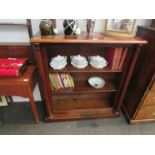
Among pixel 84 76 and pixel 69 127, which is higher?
pixel 84 76

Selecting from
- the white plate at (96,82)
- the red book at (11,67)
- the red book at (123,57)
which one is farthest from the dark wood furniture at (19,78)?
the red book at (123,57)

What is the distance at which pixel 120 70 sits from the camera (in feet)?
4.10

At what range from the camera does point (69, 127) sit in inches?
56.7

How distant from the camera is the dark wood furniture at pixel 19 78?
1074 millimetres

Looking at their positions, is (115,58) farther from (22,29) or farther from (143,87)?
(22,29)

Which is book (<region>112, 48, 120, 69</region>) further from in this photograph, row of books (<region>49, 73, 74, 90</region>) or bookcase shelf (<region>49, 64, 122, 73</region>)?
row of books (<region>49, 73, 74, 90</region>)

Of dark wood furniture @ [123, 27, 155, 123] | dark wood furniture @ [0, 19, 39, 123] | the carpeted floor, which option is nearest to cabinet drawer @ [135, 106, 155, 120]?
dark wood furniture @ [123, 27, 155, 123]

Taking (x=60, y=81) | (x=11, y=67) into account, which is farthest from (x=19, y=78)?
(x=60, y=81)

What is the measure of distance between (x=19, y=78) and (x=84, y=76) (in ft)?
2.42

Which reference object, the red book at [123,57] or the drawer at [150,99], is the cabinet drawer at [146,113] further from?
the red book at [123,57]

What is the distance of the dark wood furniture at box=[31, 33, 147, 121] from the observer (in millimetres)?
986

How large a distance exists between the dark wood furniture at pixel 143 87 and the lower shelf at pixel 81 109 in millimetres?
234

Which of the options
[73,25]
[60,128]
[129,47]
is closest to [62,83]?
[60,128]
